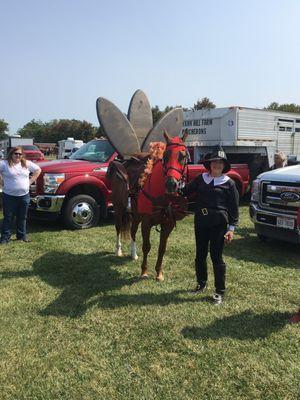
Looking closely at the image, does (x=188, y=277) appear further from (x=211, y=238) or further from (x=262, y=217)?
(x=262, y=217)

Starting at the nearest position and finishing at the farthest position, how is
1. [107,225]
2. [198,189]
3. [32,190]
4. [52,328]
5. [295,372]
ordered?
[295,372] → [52,328] → [198,189] → [32,190] → [107,225]

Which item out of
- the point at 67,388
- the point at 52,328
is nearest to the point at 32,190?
the point at 52,328

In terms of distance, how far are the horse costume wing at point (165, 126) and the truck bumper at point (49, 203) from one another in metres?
2.32

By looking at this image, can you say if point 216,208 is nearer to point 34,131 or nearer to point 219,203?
point 219,203

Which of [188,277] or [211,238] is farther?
[188,277]

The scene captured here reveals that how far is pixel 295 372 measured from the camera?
3.42 metres

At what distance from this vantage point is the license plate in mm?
6641

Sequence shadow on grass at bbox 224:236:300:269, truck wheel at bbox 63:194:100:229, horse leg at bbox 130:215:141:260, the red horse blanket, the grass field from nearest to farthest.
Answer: the grass field < the red horse blanket < horse leg at bbox 130:215:141:260 < shadow on grass at bbox 224:236:300:269 < truck wheel at bbox 63:194:100:229

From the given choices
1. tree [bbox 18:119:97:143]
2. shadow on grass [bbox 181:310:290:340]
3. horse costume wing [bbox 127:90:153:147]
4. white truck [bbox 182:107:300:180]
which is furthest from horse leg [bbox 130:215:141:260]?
tree [bbox 18:119:97:143]

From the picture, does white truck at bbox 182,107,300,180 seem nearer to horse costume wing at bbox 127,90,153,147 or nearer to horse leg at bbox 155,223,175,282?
horse costume wing at bbox 127,90,153,147

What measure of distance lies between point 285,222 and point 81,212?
408 cm

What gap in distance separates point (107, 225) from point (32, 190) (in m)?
1.78

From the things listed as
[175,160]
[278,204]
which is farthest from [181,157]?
[278,204]

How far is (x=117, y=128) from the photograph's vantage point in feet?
22.5
